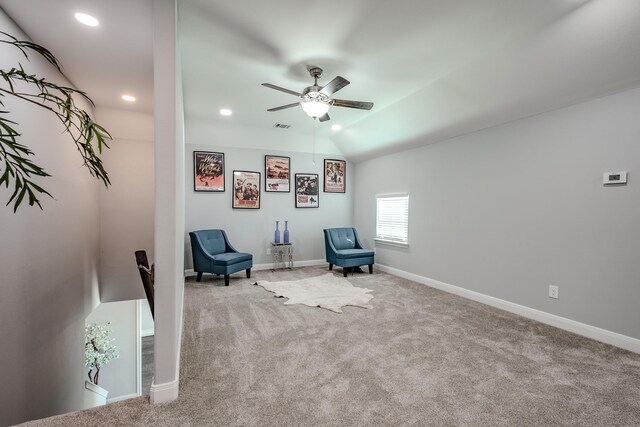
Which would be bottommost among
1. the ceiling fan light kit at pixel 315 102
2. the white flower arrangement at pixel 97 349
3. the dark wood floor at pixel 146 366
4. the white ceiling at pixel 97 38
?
the dark wood floor at pixel 146 366

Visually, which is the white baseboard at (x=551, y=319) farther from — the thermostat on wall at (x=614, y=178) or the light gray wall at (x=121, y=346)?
the light gray wall at (x=121, y=346)

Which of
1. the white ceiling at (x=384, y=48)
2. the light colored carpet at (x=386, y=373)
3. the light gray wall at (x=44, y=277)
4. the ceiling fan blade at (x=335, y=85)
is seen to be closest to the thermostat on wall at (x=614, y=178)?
the white ceiling at (x=384, y=48)

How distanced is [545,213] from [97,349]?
22.6 ft

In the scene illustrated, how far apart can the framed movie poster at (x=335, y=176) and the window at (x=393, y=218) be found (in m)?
1.01

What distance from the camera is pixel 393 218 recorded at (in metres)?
5.77

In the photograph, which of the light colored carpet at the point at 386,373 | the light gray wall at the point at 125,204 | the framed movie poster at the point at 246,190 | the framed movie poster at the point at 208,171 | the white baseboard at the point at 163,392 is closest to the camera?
the light colored carpet at the point at 386,373

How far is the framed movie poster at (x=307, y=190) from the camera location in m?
6.38

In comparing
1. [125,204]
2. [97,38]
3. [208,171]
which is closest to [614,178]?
[97,38]

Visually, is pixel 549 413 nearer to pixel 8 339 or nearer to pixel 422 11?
pixel 422 11

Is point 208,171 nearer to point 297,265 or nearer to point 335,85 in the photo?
point 297,265

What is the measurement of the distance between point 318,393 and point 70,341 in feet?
10.0

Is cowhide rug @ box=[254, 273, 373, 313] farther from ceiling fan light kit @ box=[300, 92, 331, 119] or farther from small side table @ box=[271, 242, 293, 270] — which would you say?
ceiling fan light kit @ box=[300, 92, 331, 119]

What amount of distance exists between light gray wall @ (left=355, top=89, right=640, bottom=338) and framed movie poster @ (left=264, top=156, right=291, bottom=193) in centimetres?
270

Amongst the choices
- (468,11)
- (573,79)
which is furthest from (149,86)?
(573,79)
